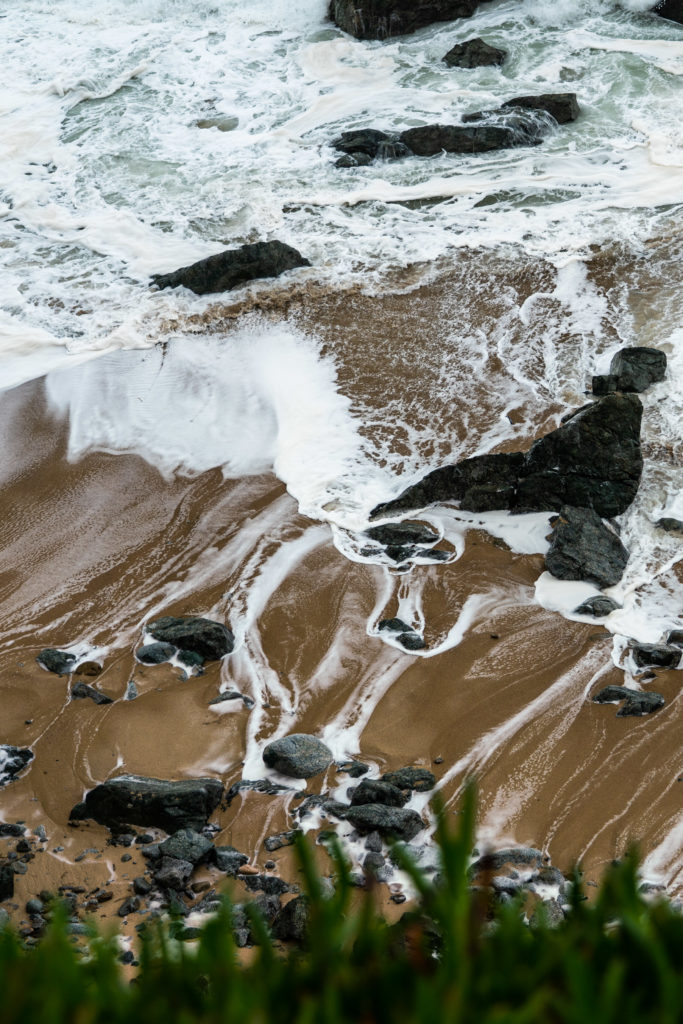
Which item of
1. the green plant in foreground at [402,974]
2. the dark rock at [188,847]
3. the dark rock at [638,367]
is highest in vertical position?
the green plant in foreground at [402,974]

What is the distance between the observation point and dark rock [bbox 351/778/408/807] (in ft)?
14.3

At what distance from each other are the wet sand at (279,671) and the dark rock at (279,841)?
41 mm

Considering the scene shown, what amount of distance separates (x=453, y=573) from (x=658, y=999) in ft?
16.0

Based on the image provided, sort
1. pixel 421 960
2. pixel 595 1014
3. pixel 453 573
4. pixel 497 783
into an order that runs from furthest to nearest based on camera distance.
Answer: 1. pixel 453 573
2. pixel 497 783
3. pixel 421 960
4. pixel 595 1014

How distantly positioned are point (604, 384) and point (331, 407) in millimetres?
2254

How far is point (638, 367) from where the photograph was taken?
7.67 metres

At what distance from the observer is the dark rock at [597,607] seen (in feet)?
18.4

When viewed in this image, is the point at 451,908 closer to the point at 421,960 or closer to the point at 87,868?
the point at 421,960

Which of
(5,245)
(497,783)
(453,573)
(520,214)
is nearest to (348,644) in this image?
(453,573)

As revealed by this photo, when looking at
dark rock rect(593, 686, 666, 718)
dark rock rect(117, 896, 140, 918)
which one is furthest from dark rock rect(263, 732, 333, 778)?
dark rock rect(593, 686, 666, 718)

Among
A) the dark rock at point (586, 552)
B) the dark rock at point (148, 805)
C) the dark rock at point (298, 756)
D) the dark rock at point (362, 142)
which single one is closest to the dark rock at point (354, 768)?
the dark rock at point (298, 756)

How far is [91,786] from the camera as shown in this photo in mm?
4562

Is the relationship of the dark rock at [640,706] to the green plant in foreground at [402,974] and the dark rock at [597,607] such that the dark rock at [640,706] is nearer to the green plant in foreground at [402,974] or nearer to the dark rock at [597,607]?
the dark rock at [597,607]

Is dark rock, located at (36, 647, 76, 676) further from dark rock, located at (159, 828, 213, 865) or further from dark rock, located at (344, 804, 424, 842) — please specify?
dark rock, located at (344, 804, 424, 842)
